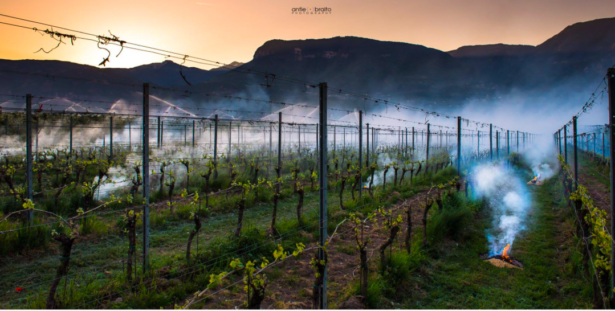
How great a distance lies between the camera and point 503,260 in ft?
22.8

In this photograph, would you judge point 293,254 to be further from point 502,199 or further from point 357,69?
point 357,69

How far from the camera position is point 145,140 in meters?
5.24

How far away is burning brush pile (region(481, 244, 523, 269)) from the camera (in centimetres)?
673

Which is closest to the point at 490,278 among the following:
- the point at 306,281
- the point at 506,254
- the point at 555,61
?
the point at 506,254

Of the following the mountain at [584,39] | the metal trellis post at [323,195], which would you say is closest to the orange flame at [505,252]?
the metal trellis post at [323,195]

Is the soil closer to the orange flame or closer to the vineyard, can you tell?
the vineyard

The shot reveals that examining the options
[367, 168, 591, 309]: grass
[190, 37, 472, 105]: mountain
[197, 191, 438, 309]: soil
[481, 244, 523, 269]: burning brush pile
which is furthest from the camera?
[190, 37, 472, 105]: mountain

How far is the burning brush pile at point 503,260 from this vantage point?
22.1 ft

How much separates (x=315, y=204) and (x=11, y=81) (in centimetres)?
8686

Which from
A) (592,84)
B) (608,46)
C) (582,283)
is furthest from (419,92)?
(582,283)

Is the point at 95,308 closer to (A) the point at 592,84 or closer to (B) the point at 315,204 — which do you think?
(B) the point at 315,204

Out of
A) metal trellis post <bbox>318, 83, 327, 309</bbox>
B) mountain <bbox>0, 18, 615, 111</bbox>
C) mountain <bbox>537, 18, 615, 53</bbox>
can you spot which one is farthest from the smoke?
mountain <bbox>537, 18, 615, 53</bbox>

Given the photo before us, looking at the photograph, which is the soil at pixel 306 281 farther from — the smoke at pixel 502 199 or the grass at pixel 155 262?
the smoke at pixel 502 199

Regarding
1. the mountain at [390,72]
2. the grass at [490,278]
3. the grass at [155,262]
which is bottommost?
the grass at [490,278]
